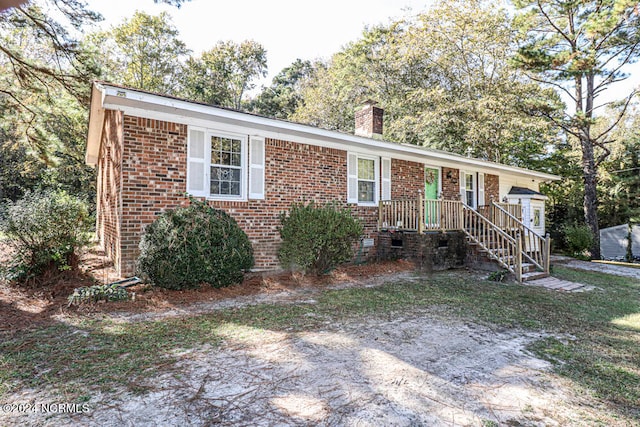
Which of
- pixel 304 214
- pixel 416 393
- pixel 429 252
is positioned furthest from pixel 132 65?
pixel 416 393

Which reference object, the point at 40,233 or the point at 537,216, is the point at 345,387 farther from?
the point at 537,216

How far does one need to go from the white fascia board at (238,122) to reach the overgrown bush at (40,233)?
2.01 meters

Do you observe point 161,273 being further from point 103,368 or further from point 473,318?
point 473,318

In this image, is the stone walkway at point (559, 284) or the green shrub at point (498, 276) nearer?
the stone walkway at point (559, 284)

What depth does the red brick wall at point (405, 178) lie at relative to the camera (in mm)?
10789

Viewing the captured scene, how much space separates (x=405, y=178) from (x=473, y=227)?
2599 mm

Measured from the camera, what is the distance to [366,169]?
33.5 feet

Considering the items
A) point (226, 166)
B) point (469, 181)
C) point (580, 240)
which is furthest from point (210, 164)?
point (580, 240)

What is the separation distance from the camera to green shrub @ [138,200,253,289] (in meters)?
5.42

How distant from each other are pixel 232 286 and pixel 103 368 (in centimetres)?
334

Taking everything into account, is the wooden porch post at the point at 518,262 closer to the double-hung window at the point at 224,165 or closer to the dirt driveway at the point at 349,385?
the dirt driveway at the point at 349,385

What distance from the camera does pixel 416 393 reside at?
2.69 metres

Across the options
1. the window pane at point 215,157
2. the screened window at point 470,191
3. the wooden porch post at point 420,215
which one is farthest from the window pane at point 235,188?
the screened window at point 470,191

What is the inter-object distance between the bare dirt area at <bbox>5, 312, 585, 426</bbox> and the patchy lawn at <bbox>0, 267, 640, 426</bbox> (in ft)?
0.04
